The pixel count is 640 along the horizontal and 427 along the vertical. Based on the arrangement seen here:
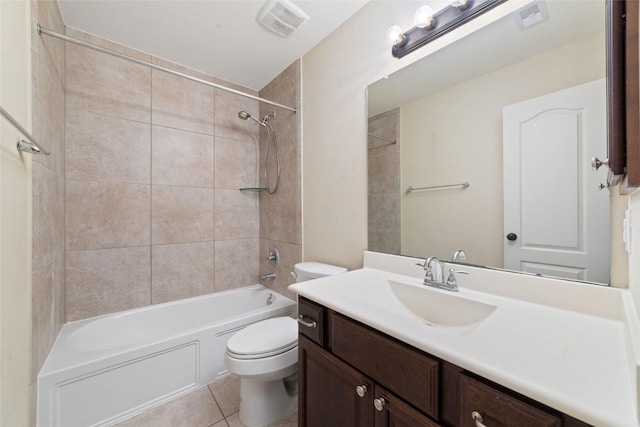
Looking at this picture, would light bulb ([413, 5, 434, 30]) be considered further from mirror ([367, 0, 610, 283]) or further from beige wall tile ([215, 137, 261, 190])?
beige wall tile ([215, 137, 261, 190])

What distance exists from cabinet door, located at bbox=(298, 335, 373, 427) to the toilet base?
0.40 metres

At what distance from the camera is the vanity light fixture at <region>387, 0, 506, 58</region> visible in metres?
1.02

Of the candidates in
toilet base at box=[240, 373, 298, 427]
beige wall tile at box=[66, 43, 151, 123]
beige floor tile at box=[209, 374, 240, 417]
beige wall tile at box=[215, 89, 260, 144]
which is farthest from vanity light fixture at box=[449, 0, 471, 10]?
beige floor tile at box=[209, 374, 240, 417]

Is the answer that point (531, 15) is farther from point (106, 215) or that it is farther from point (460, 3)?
point (106, 215)

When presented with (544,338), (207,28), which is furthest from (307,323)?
(207,28)

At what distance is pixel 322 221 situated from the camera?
1.79 m

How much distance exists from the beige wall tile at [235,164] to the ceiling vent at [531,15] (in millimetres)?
2140

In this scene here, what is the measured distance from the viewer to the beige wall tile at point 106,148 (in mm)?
1713

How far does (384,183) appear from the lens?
1.39m

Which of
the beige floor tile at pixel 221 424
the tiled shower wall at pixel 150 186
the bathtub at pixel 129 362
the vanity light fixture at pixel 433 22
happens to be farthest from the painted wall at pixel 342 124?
the beige floor tile at pixel 221 424

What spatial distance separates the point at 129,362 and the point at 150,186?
1246mm

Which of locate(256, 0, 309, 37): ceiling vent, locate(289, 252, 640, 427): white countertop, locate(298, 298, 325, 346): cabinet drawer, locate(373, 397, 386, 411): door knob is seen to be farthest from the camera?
locate(256, 0, 309, 37): ceiling vent

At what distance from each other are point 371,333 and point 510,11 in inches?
50.3

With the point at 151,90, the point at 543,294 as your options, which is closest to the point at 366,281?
the point at 543,294
